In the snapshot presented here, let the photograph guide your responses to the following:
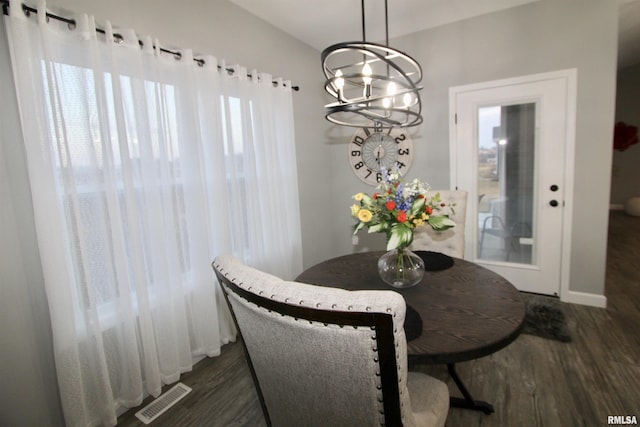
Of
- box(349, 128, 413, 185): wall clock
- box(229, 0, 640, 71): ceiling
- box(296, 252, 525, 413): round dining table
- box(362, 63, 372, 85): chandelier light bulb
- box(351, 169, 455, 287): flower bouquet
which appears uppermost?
box(229, 0, 640, 71): ceiling

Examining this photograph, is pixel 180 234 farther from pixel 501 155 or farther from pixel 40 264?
pixel 501 155

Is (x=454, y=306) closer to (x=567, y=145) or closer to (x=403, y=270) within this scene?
(x=403, y=270)

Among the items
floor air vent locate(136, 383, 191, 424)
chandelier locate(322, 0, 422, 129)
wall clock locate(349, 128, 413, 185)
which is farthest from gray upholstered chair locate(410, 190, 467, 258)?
floor air vent locate(136, 383, 191, 424)

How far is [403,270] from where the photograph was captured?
1629 millimetres

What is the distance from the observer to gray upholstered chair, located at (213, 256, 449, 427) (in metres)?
0.71

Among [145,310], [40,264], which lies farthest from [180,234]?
[40,264]

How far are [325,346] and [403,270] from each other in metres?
0.96

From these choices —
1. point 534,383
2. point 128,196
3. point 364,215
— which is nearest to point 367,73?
point 364,215

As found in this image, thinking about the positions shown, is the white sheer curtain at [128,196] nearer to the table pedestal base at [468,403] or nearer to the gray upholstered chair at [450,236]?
the gray upholstered chair at [450,236]

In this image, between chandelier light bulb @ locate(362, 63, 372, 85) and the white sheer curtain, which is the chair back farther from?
the white sheer curtain

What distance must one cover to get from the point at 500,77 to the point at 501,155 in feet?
2.36

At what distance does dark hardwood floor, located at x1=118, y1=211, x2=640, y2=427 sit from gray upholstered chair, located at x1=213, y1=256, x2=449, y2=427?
3.30 ft

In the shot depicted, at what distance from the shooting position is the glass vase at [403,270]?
163 centimetres

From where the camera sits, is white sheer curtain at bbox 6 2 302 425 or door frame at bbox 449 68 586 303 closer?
white sheer curtain at bbox 6 2 302 425
